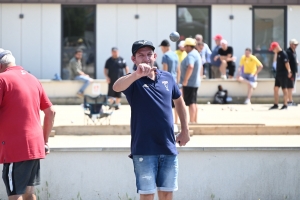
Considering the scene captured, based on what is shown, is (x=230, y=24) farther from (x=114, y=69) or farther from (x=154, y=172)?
(x=154, y=172)

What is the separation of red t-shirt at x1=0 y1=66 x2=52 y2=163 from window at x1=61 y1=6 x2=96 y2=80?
16.7 m

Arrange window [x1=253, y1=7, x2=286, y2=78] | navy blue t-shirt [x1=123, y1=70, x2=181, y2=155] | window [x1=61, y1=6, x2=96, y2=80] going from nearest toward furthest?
navy blue t-shirt [x1=123, y1=70, x2=181, y2=155], window [x1=61, y1=6, x2=96, y2=80], window [x1=253, y1=7, x2=286, y2=78]

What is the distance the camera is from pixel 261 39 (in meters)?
23.4

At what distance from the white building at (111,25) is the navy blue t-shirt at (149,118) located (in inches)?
645

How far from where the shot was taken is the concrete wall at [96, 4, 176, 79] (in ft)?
73.5

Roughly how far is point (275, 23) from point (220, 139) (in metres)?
13.1

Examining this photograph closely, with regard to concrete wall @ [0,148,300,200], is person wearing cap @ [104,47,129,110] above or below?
above

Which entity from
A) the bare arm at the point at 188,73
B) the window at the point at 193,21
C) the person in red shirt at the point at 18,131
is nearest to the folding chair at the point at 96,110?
the bare arm at the point at 188,73

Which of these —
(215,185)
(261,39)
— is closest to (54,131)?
(215,185)

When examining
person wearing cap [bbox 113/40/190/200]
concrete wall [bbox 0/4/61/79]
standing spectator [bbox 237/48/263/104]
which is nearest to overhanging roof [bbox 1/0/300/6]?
concrete wall [bbox 0/4/61/79]

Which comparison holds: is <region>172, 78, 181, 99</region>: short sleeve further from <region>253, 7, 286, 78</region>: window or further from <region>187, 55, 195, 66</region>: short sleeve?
<region>253, 7, 286, 78</region>: window

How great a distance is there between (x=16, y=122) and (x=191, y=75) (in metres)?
7.25

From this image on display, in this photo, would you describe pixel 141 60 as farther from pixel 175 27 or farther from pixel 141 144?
pixel 175 27

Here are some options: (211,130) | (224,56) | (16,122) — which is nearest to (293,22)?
(224,56)
